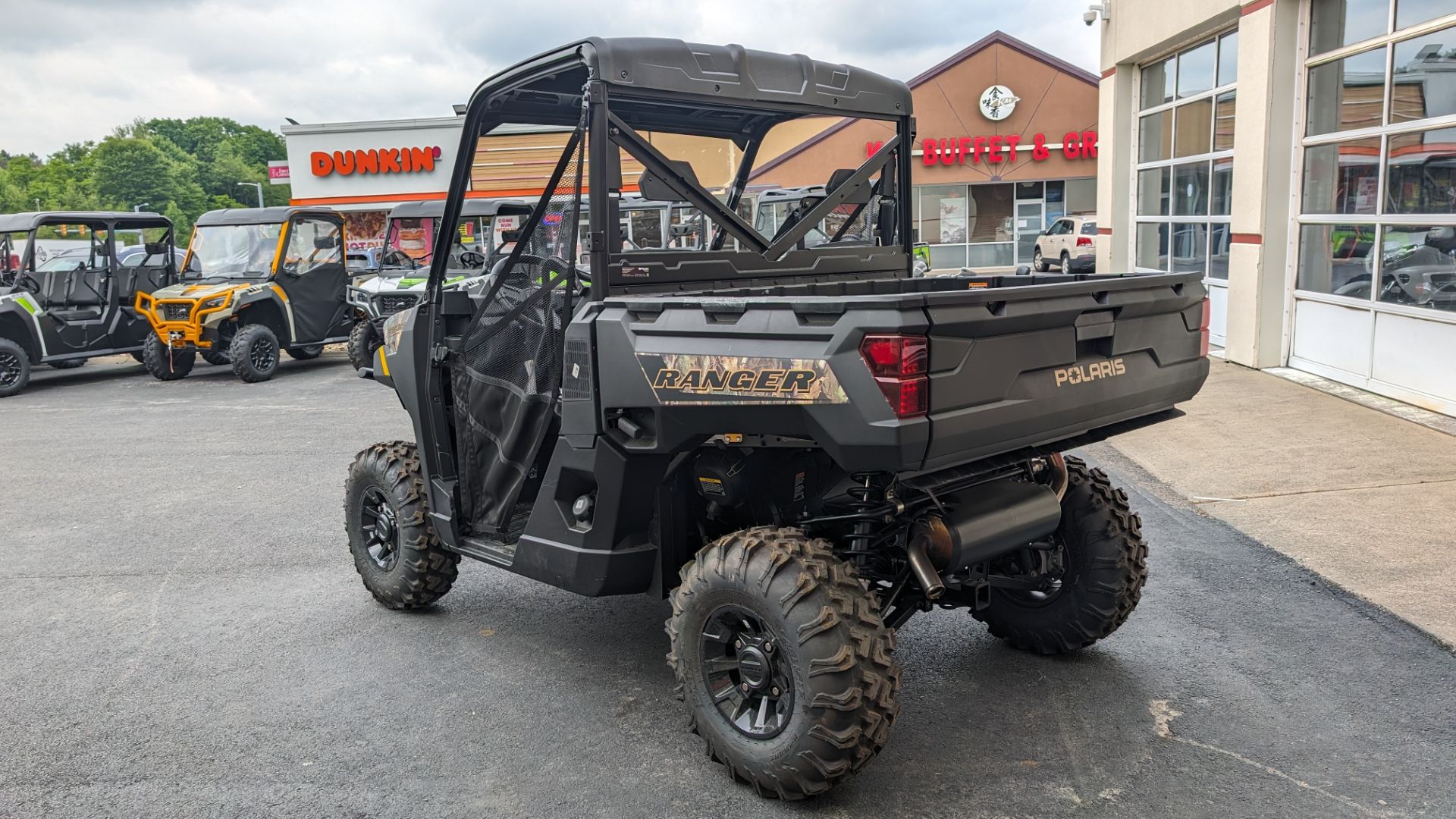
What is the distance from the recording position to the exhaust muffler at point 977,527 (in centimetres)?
364

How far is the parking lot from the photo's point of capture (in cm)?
348

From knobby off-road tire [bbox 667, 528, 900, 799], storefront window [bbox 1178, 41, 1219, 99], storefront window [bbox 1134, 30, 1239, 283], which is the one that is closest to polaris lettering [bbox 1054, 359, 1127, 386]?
knobby off-road tire [bbox 667, 528, 900, 799]

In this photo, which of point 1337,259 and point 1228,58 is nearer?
point 1337,259

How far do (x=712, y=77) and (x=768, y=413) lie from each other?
1.39 metres

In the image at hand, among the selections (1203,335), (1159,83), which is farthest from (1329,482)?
(1159,83)

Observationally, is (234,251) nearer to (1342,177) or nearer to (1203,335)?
(1342,177)

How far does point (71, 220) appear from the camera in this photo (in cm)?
1502

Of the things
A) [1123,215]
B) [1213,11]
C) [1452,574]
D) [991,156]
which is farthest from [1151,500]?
[991,156]

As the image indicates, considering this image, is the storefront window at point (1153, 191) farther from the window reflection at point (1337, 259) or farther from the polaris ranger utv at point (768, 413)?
the polaris ranger utv at point (768, 413)

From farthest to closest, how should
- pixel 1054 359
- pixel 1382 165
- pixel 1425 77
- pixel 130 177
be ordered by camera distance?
pixel 130 177 → pixel 1382 165 → pixel 1425 77 → pixel 1054 359

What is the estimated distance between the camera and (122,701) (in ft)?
14.4

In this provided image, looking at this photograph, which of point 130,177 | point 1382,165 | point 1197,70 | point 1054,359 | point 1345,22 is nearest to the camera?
point 1054,359

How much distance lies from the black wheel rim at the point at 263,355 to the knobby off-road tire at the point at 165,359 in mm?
991

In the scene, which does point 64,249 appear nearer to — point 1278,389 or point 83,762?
point 83,762
